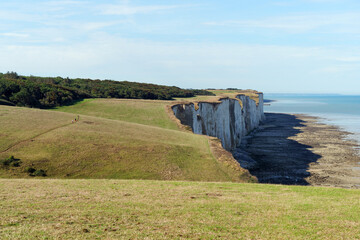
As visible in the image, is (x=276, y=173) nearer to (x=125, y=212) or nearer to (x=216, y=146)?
(x=216, y=146)

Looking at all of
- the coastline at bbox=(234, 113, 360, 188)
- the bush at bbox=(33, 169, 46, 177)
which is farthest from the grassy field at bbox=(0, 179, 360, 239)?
the coastline at bbox=(234, 113, 360, 188)

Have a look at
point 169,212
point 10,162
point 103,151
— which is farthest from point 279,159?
point 169,212

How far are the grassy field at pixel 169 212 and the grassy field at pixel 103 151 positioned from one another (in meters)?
6.47

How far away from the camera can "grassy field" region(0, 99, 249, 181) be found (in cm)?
3008

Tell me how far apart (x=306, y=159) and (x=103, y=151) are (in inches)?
1671

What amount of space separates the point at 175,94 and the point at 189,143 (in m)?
76.8

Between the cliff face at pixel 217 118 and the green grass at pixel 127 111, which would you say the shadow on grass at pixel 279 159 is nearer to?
the cliff face at pixel 217 118

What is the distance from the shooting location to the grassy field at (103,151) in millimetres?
30078

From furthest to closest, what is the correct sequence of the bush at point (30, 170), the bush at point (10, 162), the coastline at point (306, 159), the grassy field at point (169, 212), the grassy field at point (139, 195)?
the coastline at point (306, 159) → the bush at point (10, 162) → the bush at point (30, 170) → the grassy field at point (139, 195) → the grassy field at point (169, 212)

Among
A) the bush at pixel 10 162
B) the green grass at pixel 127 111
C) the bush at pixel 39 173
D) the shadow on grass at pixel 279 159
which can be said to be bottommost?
the shadow on grass at pixel 279 159

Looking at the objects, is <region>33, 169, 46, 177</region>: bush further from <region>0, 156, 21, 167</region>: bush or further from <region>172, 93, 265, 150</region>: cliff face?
<region>172, 93, 265, 150</region>: cliff face

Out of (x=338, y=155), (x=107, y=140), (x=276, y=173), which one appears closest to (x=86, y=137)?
(x=107, y=140)

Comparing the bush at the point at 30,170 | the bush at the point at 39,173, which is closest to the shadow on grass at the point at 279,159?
the bush at the point at 39,173

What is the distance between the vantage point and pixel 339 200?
2022 cm
